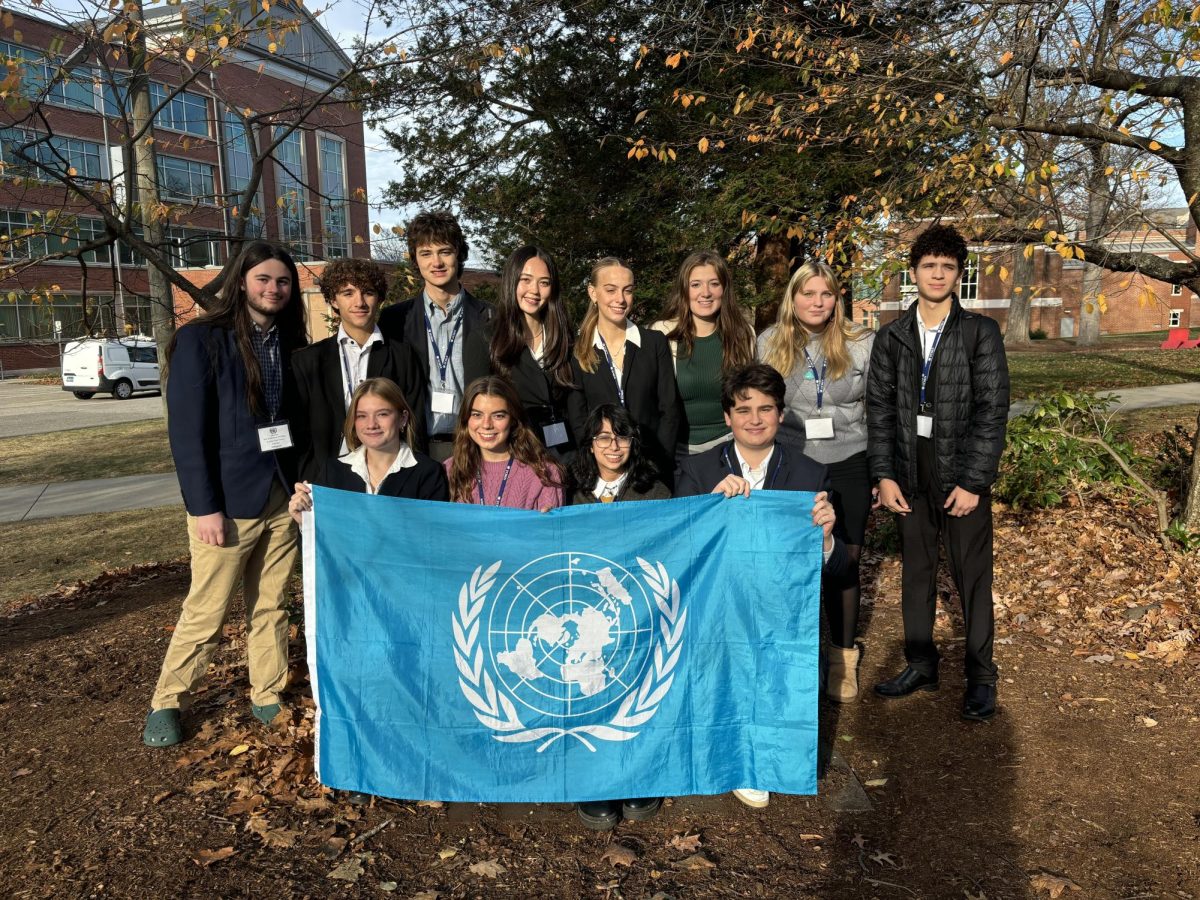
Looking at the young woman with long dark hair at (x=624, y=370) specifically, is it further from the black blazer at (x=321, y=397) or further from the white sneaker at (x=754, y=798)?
the white sneaker at (x=754, y=798)

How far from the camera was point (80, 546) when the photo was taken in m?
9.21

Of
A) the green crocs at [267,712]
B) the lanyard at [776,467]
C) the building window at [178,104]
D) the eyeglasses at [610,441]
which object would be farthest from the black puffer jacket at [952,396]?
the building window at [178,104]

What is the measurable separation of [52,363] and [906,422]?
47.4 meters

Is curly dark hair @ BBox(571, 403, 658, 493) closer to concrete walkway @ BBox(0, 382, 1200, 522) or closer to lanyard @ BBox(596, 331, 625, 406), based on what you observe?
lanyard @ BBox(596, 331, 625, 406)

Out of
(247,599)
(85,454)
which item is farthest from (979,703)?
(85,454)

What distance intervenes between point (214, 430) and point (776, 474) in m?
2.43

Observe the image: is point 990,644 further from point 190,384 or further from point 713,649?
point 190,384

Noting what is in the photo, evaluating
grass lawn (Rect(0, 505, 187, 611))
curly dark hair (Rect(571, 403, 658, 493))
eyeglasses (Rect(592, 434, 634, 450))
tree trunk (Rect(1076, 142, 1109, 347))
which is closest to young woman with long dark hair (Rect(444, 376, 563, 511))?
curly dark hair (Rect(571, 403, 658, 493))

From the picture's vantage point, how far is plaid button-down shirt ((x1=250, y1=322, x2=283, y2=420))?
4.00 m

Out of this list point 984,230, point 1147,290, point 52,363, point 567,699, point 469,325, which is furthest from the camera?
point 52,363

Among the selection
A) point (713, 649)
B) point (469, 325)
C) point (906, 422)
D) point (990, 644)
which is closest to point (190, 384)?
point (469, 325)

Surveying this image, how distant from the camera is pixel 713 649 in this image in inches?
139

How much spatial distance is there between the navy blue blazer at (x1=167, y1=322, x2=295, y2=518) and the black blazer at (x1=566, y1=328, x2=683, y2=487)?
148 cm

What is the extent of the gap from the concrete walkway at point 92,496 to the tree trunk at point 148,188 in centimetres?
577
